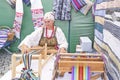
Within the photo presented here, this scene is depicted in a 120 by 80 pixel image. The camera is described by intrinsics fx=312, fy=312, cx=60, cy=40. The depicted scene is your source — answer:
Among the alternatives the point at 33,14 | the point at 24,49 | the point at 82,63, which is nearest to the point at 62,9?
the point at 33,14

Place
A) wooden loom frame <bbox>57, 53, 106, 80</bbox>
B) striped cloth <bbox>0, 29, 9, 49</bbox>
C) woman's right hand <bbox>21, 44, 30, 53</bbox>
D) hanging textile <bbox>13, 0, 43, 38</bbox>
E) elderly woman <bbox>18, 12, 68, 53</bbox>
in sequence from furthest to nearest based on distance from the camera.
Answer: hanging textile <bbox>13, 0, 43, 38</bbox>, striped cloth <bbox>0, 29, 9, 49</bbox>, elderly woman <bbox>18, 12, 68, 53</bbox>, woman's right hand <bbox>21, 44, 30, 53</bbox>, wooden loom frame <bbox>57, 53, 106, 80</bbox>

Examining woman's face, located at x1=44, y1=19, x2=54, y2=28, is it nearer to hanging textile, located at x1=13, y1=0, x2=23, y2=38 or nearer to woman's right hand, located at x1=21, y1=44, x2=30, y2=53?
woman's right hand, located at x1=21, y1=44, x2=30, y2=53

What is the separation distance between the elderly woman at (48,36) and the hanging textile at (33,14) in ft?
6.99

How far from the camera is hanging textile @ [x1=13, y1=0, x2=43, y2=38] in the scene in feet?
23.0

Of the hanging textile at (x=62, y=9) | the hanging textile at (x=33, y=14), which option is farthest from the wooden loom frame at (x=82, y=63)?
the hanging textile at (x=33, y=14)

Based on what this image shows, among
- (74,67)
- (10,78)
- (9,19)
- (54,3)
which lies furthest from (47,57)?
(9,19)

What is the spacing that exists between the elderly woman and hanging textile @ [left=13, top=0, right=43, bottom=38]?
213 cm

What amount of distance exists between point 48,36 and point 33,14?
2.31 metres

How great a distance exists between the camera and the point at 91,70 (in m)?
3.22

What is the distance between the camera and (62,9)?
22.4 ft

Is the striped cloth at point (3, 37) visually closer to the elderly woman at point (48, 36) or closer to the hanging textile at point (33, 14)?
the hanging textile at point (33, 14)

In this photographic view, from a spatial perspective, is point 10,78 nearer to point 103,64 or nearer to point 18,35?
point 103,64

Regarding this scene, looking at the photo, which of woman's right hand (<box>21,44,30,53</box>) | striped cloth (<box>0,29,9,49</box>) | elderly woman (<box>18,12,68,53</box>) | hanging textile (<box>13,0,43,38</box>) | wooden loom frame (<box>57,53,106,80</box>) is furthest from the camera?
hanging textile (<box>13,0,43,38</box>)

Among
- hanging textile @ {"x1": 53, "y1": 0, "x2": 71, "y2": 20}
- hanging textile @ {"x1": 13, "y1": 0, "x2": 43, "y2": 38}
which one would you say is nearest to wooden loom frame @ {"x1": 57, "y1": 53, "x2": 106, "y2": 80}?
hanging textile @ {"x1": 53, "y1": 0, "x2": 71, "y2": 20}
